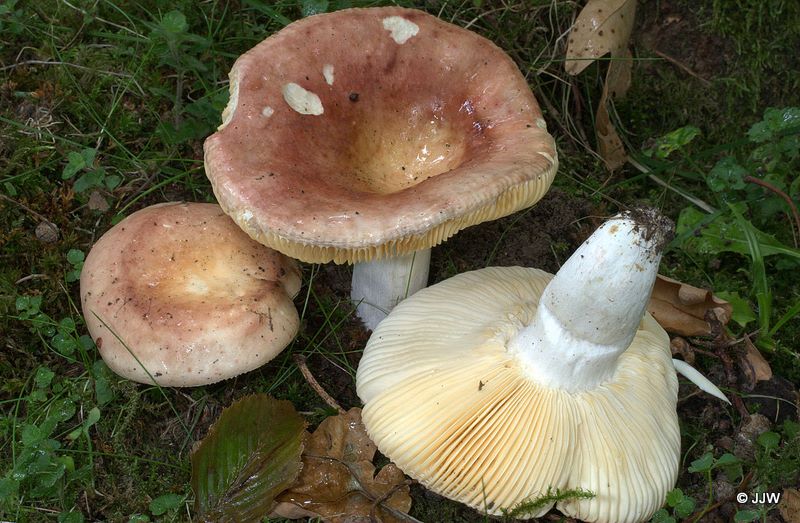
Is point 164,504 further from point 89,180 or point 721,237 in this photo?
point 721,237

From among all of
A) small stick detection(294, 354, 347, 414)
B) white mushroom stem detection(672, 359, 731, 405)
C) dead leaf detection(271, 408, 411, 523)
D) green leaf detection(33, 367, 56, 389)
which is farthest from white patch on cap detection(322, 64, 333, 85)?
white mushroom stem detection(672, 359, 731, 405)

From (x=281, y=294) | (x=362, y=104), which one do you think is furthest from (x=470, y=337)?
(x=362, y=104)

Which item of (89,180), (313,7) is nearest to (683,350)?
(313,7)

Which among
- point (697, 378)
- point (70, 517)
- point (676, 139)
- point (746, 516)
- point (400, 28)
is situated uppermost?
point (400, 28)

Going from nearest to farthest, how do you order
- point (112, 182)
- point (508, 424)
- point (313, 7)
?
point (508, 424)
point (112, 182)
point (313, 7)

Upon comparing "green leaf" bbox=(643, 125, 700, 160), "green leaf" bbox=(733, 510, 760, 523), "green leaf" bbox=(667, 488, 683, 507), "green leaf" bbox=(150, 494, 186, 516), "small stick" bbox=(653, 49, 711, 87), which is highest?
"small stick" bbox=(653, 49, 711, 87)

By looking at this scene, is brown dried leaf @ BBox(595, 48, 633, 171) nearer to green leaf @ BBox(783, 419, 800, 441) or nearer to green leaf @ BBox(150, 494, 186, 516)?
green leaf @ BBox(783, 419, 800, 441)

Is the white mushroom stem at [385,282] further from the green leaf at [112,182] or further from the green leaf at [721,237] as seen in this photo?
the green leaf at [721,237]
